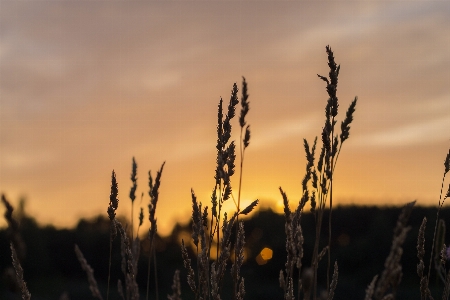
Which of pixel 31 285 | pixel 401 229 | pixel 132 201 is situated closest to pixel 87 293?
pixel 31 285

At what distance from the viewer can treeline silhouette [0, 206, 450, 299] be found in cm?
1736

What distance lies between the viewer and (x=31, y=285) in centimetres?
2094

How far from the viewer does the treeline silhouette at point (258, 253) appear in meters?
17.4

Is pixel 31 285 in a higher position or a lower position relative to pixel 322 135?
lower

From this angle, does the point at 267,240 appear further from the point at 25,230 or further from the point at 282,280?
the point at 282,280

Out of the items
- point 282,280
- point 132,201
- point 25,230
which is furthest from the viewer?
point 25,230

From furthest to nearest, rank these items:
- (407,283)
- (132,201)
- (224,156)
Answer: (407,283)
(132,201)
(224,156)

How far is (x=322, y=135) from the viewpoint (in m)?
2.00

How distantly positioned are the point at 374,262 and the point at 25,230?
11490mm

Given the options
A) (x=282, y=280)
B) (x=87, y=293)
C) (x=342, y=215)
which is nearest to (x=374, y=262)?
(x=342, y=215)

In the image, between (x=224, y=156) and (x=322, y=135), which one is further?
(x=224, y=156)

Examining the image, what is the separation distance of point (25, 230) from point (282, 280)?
825 inches

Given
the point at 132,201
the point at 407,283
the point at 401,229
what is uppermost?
the point at 132,201

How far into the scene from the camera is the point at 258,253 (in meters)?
19.1
